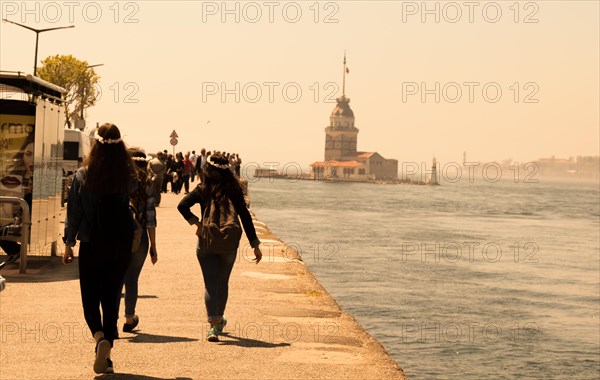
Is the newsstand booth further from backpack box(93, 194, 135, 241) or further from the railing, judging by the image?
backpack box(93, 194, 135, 241)

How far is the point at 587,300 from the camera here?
1549 inches

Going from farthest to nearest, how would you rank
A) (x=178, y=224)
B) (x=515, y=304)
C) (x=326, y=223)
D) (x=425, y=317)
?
(x=326, y=223) → (x=515, y=304) → (x=425, y=317) → (x=178, y=224)

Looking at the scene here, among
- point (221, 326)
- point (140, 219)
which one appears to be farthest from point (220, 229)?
point (221, 326)

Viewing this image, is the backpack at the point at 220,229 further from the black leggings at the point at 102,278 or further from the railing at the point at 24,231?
the railing at the point at 24,231

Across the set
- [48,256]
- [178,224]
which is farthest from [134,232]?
[178,224]

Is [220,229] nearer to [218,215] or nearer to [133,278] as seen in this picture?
[218,215]

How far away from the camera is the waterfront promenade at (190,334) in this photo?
8164 millimetres

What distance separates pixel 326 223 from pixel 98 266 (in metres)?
68.5

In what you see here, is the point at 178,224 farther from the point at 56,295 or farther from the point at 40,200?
the point at 56,295

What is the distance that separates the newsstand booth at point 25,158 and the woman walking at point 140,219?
458cm

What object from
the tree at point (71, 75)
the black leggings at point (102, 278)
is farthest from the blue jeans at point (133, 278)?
the tree at point (71, 75)

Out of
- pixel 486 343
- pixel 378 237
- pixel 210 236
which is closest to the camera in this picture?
pixel 210 236

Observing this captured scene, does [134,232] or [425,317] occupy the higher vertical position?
[134,232]

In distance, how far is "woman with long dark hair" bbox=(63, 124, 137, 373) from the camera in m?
7.70
